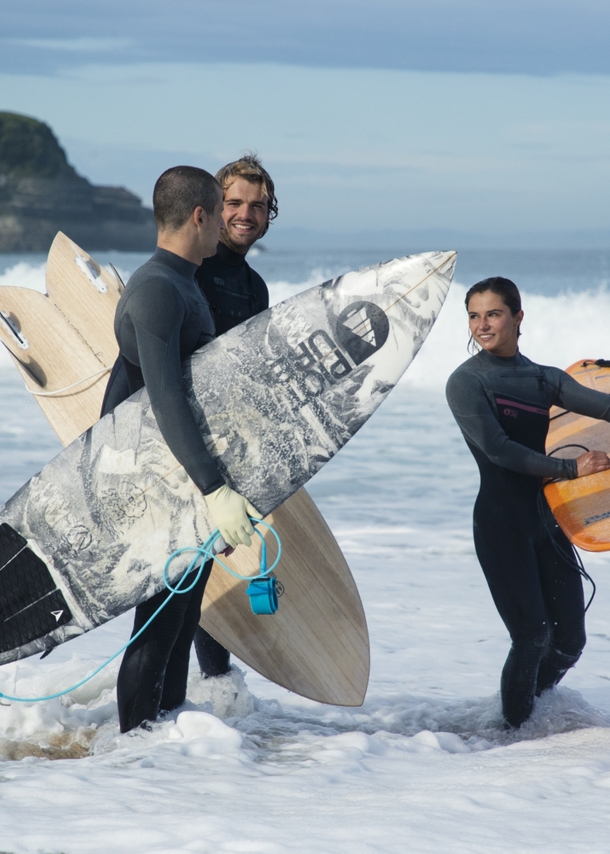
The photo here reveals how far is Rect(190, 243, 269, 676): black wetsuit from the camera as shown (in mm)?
2986

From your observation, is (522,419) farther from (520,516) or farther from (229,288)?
(229,288)

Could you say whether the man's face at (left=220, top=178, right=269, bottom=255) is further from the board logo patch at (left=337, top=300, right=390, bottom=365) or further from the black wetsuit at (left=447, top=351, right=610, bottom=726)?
the black wetsuit at (left=447, top=351, right=610, bottom=726)

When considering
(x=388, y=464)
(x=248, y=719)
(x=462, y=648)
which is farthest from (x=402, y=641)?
(x=388, y=464)

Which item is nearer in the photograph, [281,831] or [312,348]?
[281,831]

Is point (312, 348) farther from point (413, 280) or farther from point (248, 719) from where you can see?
point (248, 719)

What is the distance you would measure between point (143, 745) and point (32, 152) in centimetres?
7542

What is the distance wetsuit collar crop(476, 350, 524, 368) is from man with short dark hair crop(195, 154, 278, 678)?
794 mm

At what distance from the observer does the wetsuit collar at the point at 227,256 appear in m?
3.01

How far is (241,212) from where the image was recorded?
117 inches

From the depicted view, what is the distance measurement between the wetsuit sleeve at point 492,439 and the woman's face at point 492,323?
134 millimetres

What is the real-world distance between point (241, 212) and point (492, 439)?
44.0 inches

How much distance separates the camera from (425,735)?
111 inches

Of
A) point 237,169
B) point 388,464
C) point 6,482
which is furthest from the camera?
point 388,464

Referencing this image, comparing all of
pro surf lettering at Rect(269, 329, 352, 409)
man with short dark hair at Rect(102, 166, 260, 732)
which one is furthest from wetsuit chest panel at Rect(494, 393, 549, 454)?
man with short dark hair at Rect(102, 166, 260, 732)
